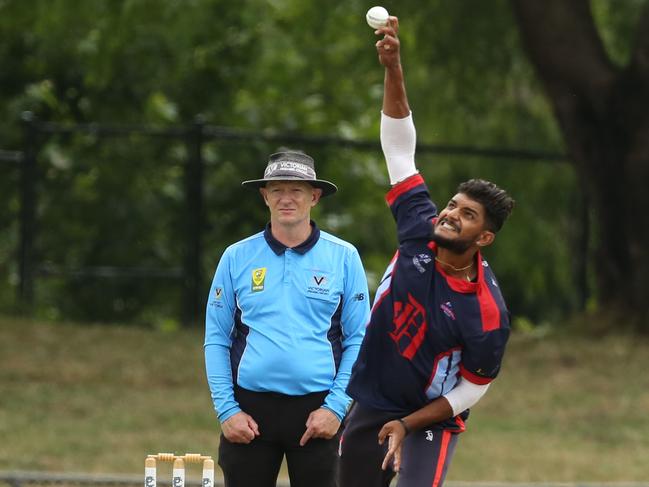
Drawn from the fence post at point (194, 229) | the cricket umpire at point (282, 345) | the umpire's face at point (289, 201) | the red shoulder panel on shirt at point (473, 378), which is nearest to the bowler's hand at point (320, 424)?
the cricket umpire at point (282, 345)

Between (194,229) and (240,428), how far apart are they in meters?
10.2

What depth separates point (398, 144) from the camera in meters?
5.98

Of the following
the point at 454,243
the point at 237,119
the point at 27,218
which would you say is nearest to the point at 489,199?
the point at 454,243

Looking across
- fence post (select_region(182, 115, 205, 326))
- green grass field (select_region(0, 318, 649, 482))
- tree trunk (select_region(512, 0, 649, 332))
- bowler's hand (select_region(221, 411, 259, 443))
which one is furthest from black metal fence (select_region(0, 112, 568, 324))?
bowler's hand (select_region(221, 411, 259, 443))

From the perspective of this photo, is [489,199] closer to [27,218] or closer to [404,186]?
[404,186]

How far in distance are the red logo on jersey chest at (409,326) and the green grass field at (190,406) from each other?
16.3ft

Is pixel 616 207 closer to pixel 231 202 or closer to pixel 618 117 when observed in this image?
pixel 618 117

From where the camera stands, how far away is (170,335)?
49.5ft

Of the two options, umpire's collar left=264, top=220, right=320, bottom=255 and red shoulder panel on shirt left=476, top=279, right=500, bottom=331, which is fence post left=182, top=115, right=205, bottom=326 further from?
red shoulder panel on shirt left=476, top=279, right=500, bottom=331

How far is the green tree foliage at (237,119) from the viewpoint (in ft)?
53.9

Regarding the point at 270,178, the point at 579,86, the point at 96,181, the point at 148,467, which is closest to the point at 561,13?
the point at 579,86

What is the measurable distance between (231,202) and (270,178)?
10.6 meters

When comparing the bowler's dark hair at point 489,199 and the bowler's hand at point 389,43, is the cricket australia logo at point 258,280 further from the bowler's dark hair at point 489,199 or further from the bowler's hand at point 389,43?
the bowler's hand at point 389,43

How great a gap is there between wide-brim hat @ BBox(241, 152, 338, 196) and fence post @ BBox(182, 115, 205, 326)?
9.78m
